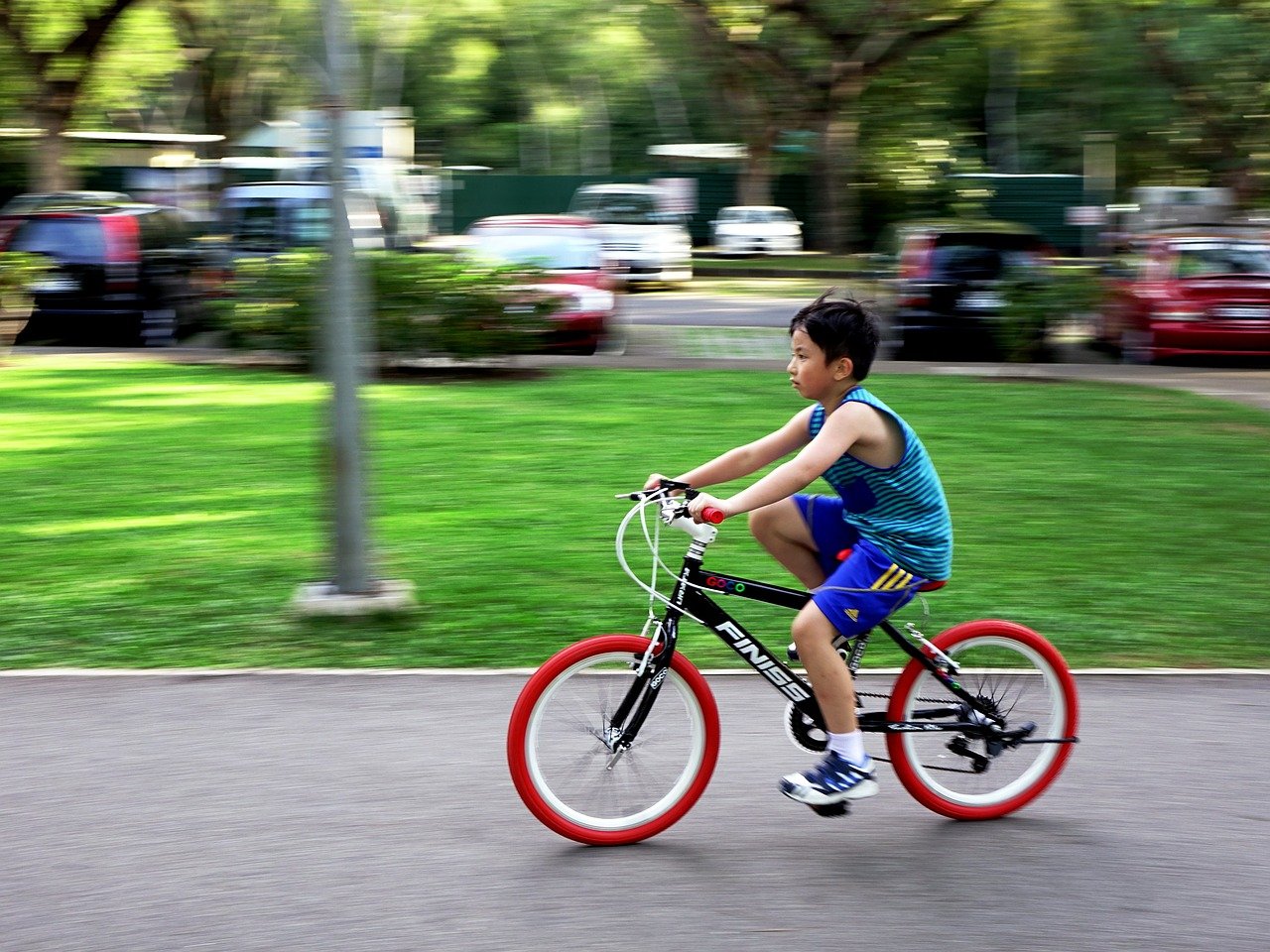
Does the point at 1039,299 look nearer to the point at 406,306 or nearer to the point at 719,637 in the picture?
the point at 406,306

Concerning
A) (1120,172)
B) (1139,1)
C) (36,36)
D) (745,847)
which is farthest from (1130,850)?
(1120,172)

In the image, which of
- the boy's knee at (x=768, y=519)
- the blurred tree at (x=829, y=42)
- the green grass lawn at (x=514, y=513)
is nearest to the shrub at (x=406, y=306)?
the green grass lawn at (x=514, y=513)

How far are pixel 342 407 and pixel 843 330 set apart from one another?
126 inches

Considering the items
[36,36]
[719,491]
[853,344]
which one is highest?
[36,36]

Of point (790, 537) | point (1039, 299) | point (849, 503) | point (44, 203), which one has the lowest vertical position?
point (1039, 299)

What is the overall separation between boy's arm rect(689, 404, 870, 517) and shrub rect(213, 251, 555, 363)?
411 inches

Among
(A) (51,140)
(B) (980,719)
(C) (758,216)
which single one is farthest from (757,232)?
(B) (980,719)

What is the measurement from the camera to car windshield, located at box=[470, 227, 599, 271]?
17.7m

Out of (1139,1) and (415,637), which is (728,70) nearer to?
(1139,1)

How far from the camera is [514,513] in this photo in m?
9.14

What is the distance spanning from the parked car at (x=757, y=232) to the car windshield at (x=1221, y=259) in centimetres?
2235

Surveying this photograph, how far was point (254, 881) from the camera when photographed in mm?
4191

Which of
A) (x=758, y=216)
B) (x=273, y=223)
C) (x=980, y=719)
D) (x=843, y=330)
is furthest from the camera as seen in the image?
(x=758, y=216)

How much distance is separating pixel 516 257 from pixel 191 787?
43.7ft
